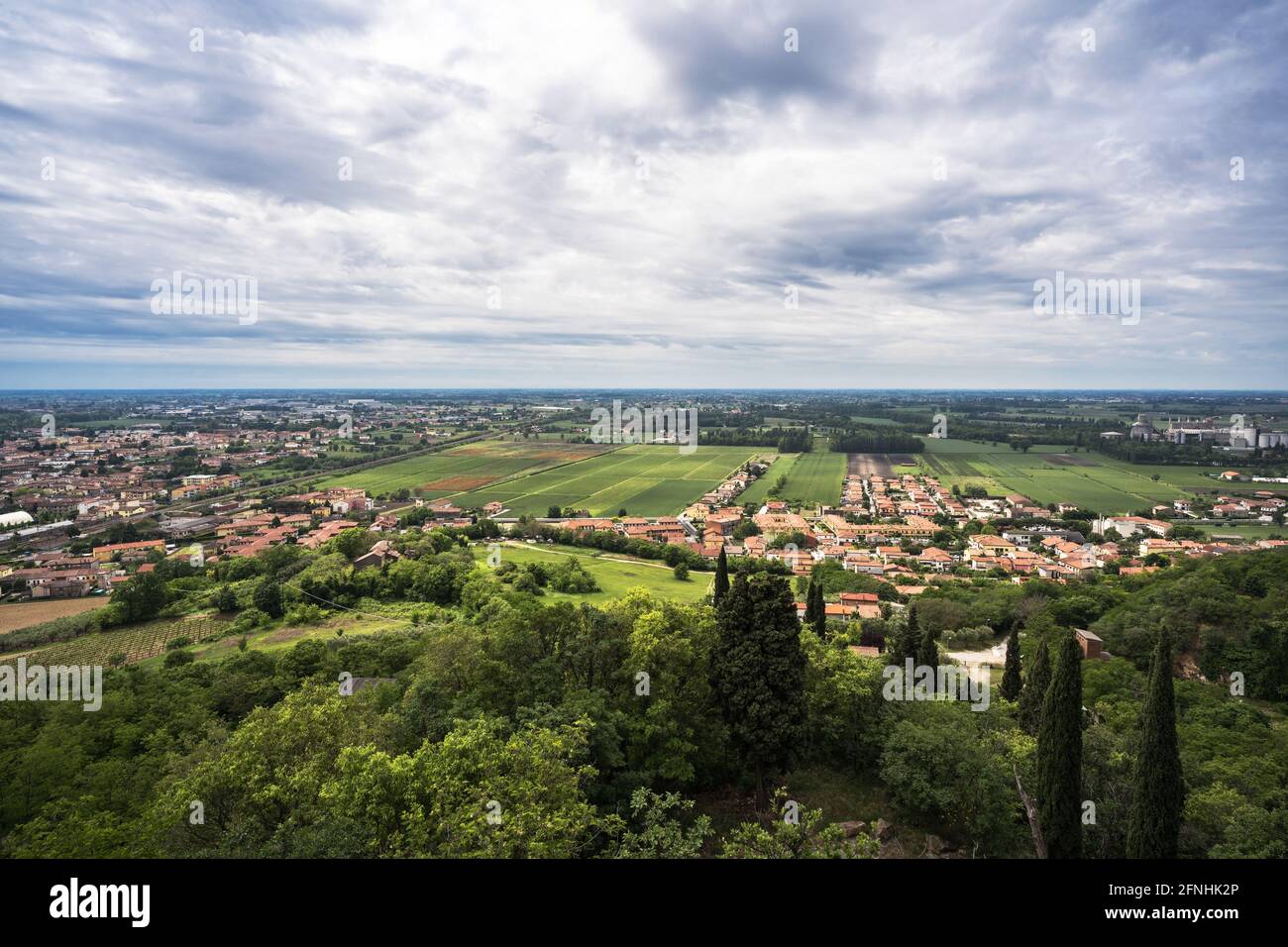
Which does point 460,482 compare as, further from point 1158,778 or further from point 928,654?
point 1158,778

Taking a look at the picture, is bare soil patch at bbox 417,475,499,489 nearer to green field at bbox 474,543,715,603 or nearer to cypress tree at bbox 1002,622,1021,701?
green field at bbox 474,543,715,603

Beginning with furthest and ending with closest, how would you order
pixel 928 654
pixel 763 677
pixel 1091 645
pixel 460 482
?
pixel 460 482, pixel 1091 645, pixel 928 654, pixel 763 677

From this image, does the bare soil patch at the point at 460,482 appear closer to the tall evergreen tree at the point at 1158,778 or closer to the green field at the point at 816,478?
the green field at the point at 816,478

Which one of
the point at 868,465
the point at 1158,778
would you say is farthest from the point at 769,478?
the point at 1158,778

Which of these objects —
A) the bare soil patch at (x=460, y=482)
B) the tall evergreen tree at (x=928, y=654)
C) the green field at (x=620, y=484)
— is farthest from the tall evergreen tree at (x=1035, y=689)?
the bare soil patch at (x=460, y=482)

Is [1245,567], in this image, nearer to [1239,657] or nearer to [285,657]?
[1239,657]
